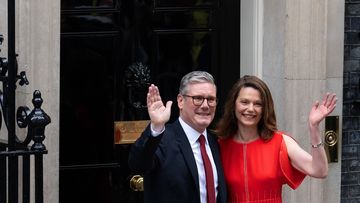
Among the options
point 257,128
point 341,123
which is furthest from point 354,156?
point 257,128

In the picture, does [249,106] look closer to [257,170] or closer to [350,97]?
[257,170]

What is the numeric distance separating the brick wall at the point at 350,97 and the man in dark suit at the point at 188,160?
7.41ft

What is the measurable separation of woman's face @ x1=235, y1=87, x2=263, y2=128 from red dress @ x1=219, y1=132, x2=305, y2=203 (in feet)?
0.47

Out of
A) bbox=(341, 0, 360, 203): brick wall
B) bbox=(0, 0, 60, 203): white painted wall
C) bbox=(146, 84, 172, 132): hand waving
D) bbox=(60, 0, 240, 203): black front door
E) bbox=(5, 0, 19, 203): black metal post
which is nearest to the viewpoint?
bbox=(146, 84, 172, 132): hand waving

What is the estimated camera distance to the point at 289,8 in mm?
6750

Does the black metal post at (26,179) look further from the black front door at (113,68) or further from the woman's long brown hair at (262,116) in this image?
the black front door at (113,68)

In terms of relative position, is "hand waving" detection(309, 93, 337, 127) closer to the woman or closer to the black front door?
the woman

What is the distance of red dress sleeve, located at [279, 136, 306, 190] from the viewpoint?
5.21m

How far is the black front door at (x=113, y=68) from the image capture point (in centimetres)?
676

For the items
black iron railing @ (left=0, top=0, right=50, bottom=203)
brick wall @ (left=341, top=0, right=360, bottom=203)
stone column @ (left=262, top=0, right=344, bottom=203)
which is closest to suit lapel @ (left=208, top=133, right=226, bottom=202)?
black iron railing @ (left=0, top=0, right=50, bottom=203)

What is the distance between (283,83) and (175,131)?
1916 millimetres

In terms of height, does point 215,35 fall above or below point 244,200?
above

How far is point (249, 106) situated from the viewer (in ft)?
17.0

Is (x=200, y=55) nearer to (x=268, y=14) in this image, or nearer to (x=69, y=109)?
(x=268, y=14)
